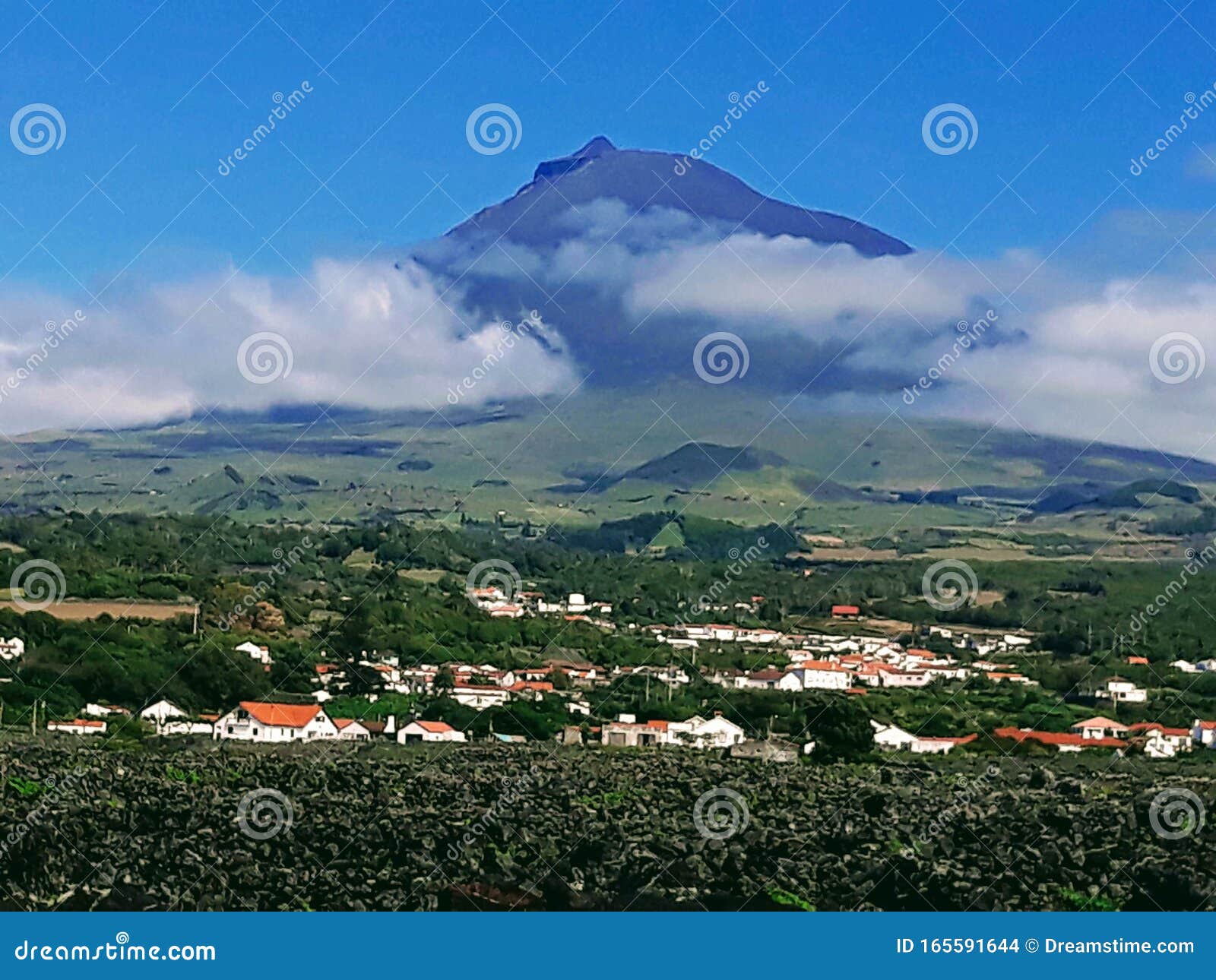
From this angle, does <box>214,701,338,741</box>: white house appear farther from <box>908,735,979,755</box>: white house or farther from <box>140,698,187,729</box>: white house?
<box>908,735,979,755</box>: white house

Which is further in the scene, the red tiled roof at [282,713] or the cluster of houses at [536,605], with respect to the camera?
the cluster of houses at [536,605]

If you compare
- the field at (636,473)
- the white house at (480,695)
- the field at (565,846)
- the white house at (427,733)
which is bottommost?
the field at (565,846)

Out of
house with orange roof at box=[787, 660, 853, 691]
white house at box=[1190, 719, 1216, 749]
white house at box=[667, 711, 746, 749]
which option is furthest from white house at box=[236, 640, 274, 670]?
white house at box=[1190, 719, 1216, 749]

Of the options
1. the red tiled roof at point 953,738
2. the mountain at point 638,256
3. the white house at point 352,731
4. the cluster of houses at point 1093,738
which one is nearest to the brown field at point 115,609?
the white house at point 352,731

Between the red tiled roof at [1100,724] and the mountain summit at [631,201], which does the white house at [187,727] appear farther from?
the mountain summit at [631,201]

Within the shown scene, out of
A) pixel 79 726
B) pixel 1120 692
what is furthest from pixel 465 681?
pixel 1120 692
